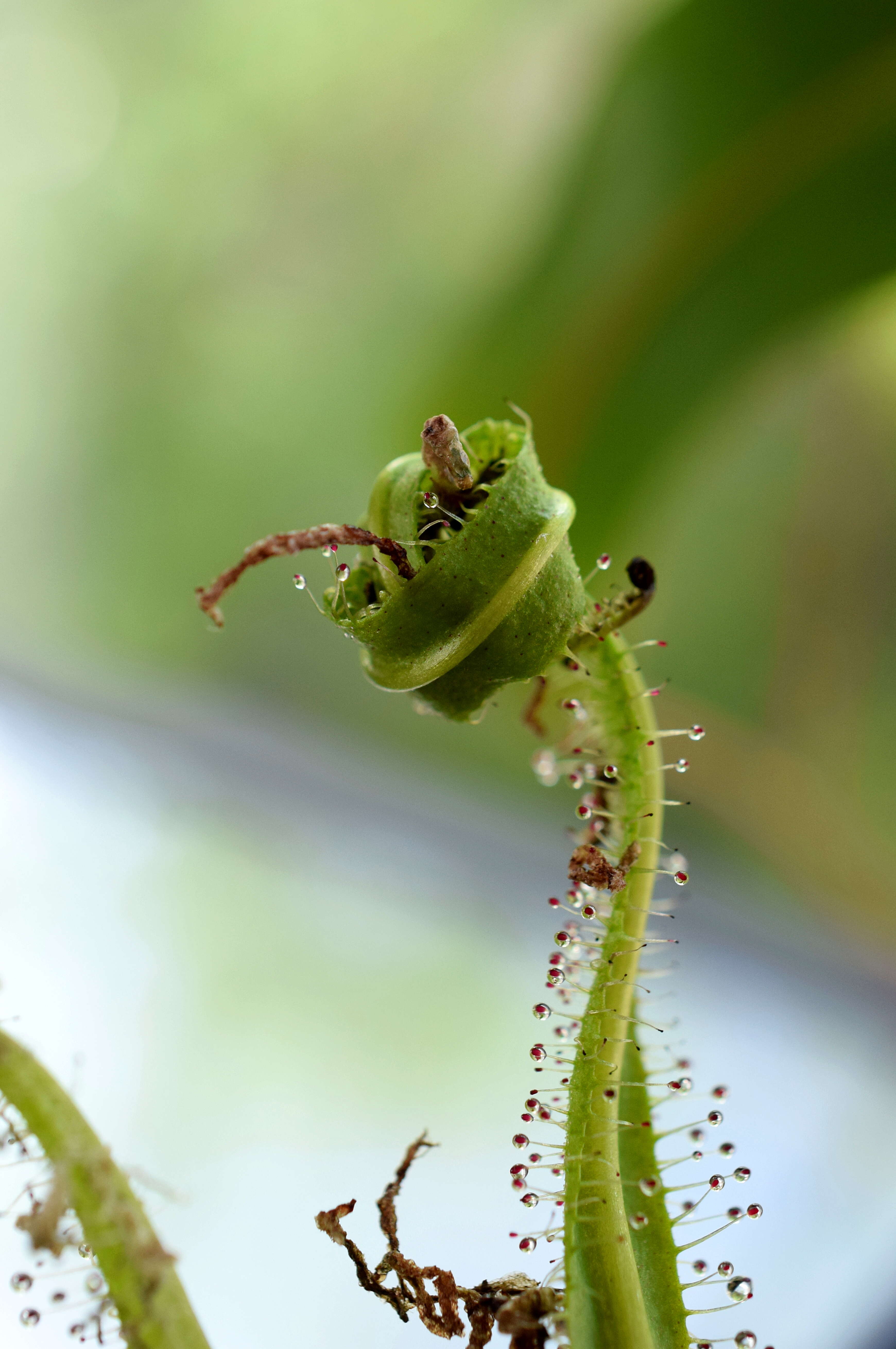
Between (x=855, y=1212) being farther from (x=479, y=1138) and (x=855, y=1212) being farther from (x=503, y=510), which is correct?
(x=503, y=510)

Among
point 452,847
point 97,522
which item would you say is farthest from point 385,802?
point 97,522

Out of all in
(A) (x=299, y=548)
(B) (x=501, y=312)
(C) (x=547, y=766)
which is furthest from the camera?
(B) (x=501, y=312)

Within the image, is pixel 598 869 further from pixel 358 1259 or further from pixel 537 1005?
pixel 358 1259

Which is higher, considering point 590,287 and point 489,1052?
point 590,287

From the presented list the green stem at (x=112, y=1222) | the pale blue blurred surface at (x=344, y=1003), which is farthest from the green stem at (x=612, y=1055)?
the pale blue blurred surface at (x=344, y=1003)

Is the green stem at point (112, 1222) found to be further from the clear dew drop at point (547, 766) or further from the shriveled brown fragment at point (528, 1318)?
the clear dew drop at point (547, 766)

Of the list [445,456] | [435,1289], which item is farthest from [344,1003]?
[445,456]

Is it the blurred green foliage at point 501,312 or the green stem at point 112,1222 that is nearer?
the green stem at point 112,1222
